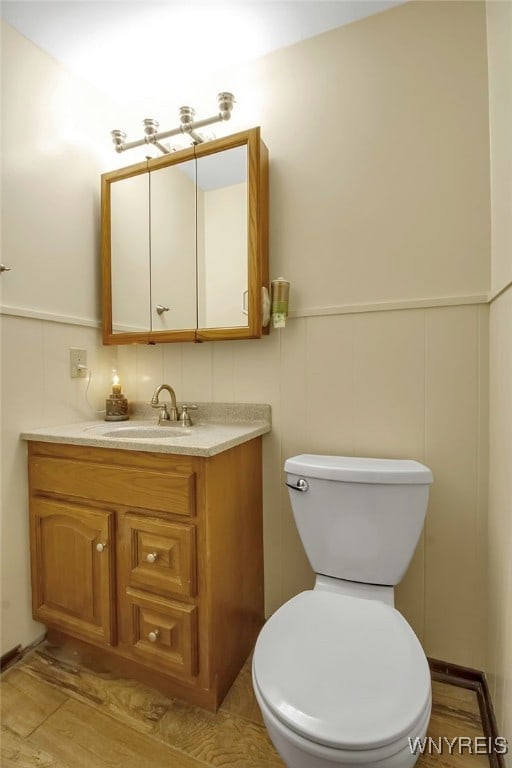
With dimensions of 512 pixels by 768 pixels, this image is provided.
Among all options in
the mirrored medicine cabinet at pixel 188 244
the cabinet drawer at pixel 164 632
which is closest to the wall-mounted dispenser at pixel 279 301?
the mirrored medicine cabinet at pixel 188 244

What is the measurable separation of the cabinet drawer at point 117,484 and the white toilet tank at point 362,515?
36 cm

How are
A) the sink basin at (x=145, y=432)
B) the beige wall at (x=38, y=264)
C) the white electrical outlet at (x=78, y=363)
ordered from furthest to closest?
1. the white electrical outlet at (x=78, y=363)
2. the sink basin at (x=145, y=432)
3. the beige wall at (x=38, y=264)

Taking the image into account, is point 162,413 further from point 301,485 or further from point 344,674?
point 344,674

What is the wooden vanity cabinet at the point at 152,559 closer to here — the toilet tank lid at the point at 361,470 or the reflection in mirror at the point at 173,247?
the toilet tank lid at the point at 361,470

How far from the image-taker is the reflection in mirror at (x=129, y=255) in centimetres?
158

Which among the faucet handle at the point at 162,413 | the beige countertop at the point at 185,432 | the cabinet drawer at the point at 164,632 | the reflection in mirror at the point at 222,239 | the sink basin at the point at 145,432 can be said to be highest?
the reflection in mirror at the point at 222,239

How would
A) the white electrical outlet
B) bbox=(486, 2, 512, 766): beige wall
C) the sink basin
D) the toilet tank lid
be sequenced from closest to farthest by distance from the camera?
bbox=(486, 2, 512, 766): beige wall → the toilet tank lid → the sink basin → the white electrical outlet

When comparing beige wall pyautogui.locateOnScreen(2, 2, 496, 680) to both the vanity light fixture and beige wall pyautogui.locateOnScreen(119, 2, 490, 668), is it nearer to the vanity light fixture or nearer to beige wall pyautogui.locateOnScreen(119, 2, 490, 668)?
beige wall pyautogui.locateOnScreen(119, 2, 490, 668)

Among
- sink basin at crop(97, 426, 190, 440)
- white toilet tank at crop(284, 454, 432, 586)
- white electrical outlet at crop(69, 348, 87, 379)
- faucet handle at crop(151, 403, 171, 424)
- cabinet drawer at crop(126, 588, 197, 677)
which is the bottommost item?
cabinet drawer at crop(126, 588, 197, 677)

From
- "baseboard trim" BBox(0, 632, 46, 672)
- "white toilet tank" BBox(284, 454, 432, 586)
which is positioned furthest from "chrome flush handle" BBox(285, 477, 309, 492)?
"baseboard trim" BBox(0, 632, 46, 672)

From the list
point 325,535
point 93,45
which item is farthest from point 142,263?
point 325,535

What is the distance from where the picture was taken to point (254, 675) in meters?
0.74

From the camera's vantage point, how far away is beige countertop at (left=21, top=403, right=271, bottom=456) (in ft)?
3.50

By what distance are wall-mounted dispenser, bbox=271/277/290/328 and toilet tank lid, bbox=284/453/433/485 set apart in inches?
19.8
